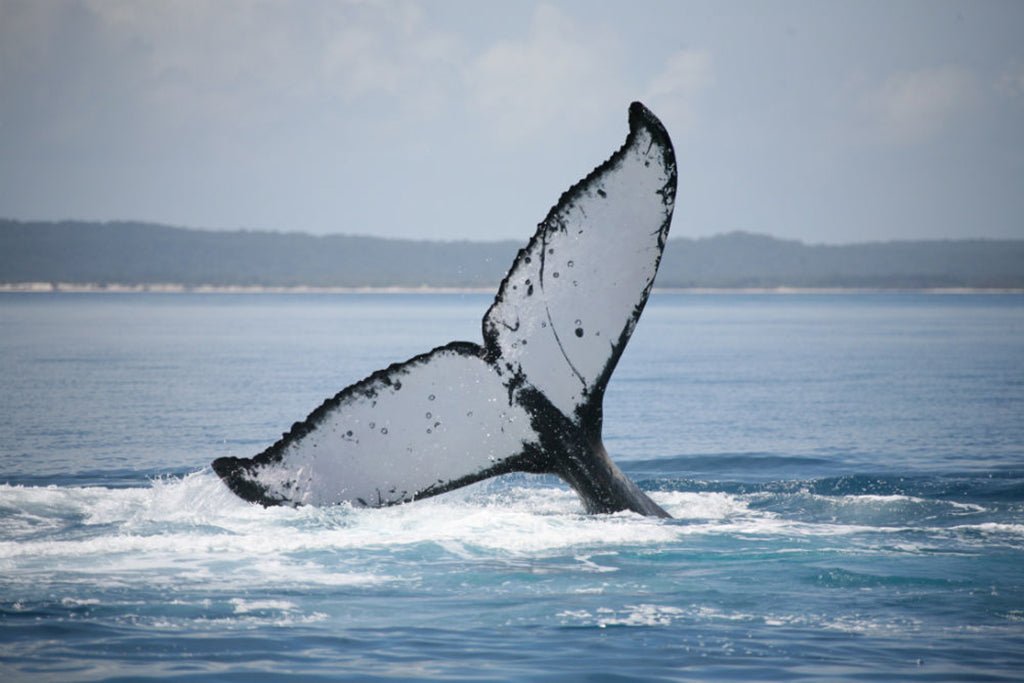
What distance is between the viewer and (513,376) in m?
7.62

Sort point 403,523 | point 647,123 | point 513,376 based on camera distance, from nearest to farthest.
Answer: point 647,123 → point 513,376 → point 403,523

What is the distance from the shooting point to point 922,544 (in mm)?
9664

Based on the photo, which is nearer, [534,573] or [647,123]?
[647,123]

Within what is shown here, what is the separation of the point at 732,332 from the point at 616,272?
60572 mm

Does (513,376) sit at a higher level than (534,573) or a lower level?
higher

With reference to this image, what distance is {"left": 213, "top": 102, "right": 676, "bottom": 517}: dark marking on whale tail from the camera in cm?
713

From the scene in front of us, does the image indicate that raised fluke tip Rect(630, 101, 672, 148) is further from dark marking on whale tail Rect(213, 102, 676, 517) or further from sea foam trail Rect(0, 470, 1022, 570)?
sea foam trail Rect(0, 470, 1022, 570)

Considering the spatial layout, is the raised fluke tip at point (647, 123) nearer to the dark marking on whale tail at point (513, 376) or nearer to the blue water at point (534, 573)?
the dark marking on whale tail at point (513, 376)

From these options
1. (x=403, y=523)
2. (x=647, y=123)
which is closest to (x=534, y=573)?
(x=403, y=523)

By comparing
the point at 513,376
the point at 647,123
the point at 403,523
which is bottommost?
the point at 403,523

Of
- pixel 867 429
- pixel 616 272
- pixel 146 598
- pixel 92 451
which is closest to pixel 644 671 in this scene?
pixel 616 272

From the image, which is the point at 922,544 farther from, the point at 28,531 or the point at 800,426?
the point at 800,426

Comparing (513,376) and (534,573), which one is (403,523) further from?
(513,376)

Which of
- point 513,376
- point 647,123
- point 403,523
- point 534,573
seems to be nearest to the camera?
point 647,123
